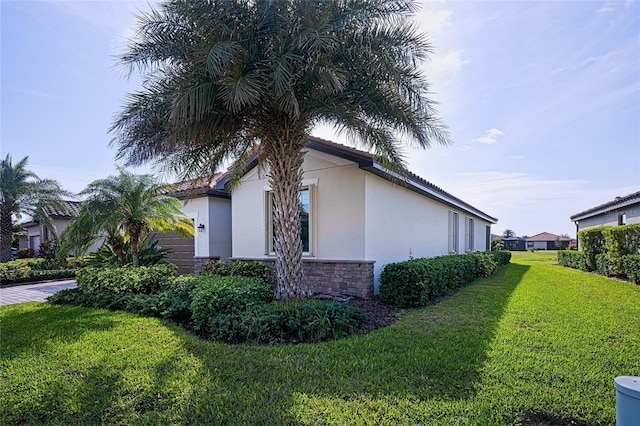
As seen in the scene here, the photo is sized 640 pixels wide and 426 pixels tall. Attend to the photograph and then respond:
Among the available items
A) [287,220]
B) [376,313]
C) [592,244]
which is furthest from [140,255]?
[592,244]

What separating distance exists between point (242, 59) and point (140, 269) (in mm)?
6927

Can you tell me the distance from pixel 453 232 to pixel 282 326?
14814mm

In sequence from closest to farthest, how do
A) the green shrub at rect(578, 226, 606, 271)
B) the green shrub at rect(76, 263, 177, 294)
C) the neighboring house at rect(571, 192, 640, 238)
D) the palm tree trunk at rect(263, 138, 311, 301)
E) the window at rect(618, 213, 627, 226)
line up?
the palm tree trunk at rect(263, 138, 311, 301) < the green shrub at rect(76, 263, 177, 294) < the green shrub at rect(578, 226, 606, 271) < the neighboring house at rect(571, 192, 640, 238) < the window at rect(618, 213, 627, 226)

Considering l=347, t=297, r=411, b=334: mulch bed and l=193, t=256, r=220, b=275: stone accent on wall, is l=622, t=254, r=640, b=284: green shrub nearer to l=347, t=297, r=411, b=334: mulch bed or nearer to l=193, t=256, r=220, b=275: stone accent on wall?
l=347, t=297, r=411, b=334: mulch bed

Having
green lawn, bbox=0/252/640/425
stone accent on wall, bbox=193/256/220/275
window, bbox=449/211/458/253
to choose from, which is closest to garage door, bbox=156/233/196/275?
stone accent on wall, bbox=193/256/220/275

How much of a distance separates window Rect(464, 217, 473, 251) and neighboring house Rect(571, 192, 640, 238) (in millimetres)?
7850

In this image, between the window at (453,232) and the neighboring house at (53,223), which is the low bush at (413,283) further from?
the neighboring house at (53,223)

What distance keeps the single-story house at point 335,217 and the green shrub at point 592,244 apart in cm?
951

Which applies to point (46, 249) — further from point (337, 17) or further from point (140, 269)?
point (337, 17)

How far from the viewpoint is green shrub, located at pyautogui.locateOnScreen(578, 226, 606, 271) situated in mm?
16469

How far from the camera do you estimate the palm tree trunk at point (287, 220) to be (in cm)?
786

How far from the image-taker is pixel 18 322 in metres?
7.19

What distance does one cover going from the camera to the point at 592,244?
56.0ft

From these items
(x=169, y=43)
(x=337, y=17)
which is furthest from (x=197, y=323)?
(x=337, y=17)
